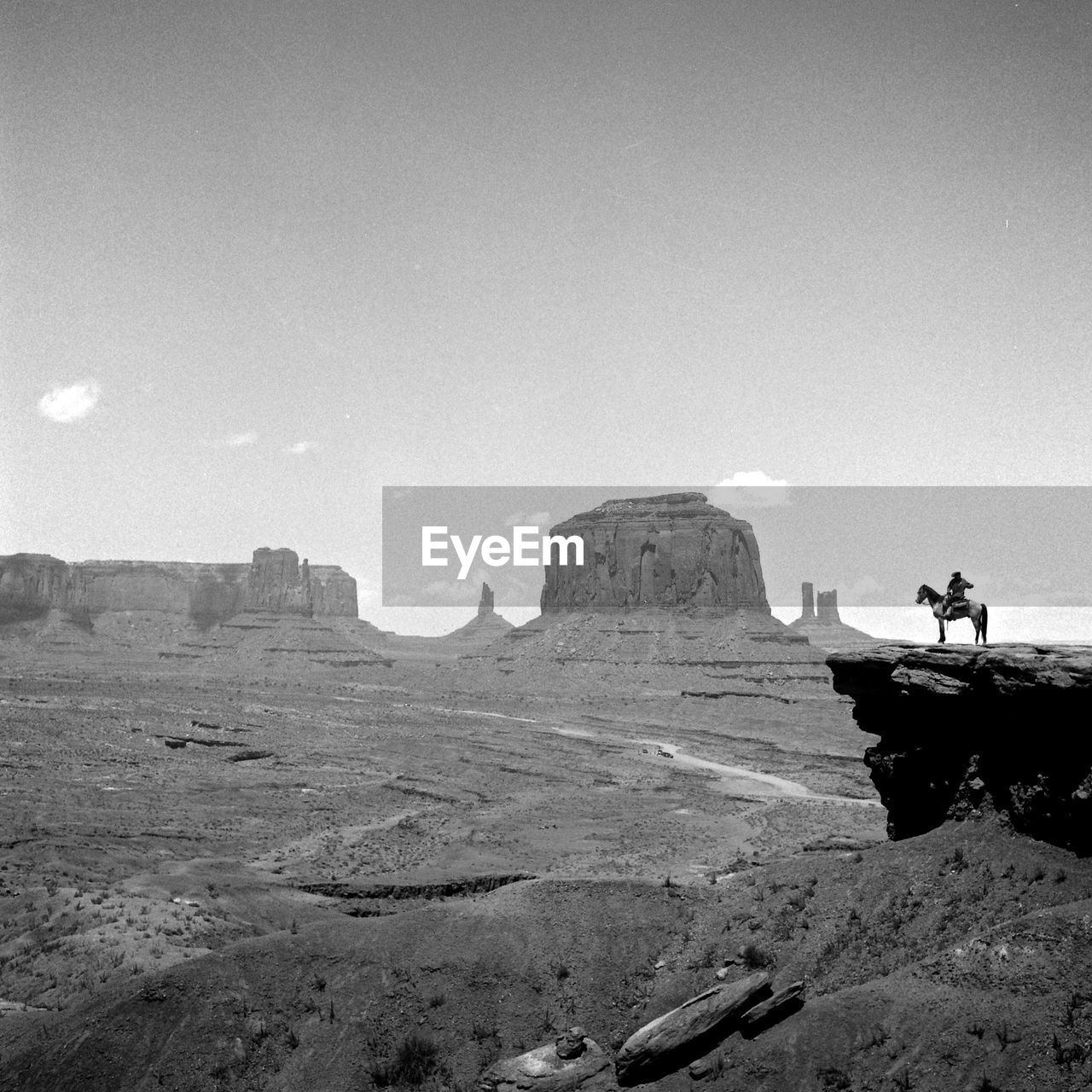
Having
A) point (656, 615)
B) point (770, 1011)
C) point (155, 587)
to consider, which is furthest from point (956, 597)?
point (155, 587)

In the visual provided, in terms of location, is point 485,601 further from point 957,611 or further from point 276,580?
point 957,611

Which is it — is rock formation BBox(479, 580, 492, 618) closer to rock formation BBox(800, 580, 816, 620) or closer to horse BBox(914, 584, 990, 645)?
rock formation BBox(800, 580, 816, 620)

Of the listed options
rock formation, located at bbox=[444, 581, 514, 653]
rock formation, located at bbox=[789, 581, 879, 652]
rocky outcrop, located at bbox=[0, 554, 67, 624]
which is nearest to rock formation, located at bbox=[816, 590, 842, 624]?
rock formation, located at bbox=[789, 581, 879, 652]

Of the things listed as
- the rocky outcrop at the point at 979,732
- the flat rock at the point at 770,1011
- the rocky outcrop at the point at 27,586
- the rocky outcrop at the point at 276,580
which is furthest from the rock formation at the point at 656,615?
the rocky outcrop at the point at 27,586

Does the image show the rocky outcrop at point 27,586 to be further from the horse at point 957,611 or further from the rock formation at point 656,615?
the horse at point 957,611

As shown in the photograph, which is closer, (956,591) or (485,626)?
(956,591)

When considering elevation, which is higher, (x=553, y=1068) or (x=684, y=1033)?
(x=684, y=1033)
